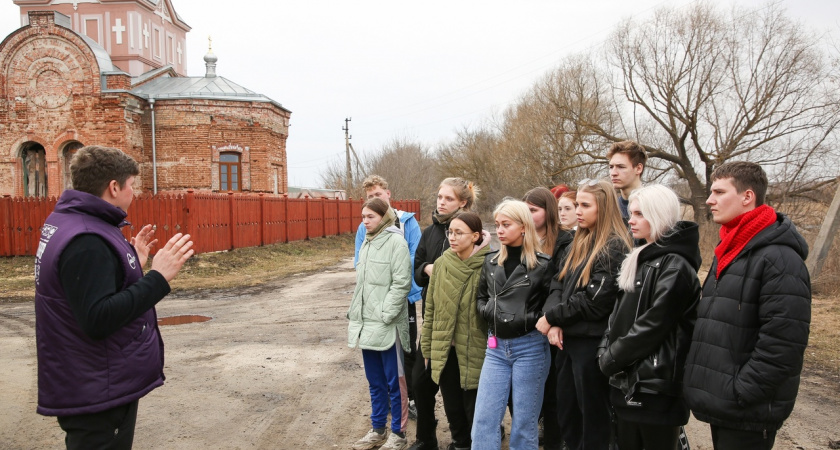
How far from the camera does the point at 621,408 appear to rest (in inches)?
124

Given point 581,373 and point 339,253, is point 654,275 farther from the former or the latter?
point 339,253

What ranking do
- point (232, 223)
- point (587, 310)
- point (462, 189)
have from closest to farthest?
1. point (587, 310)
2. point (462, 189)
3. point (232, 223)

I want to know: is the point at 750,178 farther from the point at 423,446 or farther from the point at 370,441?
the point at 370,441

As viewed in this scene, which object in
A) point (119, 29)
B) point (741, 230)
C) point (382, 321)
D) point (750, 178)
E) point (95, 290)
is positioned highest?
point (119, 29)

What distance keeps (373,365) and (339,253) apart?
20.0m

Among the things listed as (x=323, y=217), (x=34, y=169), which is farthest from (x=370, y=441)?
(x=34, y=169)

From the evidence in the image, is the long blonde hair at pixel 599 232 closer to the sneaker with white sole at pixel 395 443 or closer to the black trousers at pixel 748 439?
the black trousers at pixel 748 439

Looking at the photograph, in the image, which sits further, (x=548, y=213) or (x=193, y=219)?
(x=193, y=219)

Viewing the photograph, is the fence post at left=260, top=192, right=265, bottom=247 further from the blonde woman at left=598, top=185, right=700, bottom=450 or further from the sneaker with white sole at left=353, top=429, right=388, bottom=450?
the blonde woman at left=598, top=185, right=700, bottom=450

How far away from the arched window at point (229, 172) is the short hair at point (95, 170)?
80.6ft

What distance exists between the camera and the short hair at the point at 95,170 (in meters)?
2.82

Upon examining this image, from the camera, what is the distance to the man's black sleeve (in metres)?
2.57

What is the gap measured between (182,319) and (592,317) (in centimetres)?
831

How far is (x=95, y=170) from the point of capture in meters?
2.83
